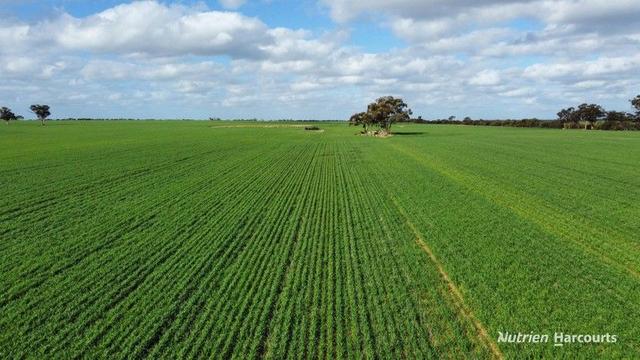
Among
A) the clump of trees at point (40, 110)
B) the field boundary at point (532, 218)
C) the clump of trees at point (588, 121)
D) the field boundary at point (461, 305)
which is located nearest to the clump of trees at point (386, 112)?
the clump of trees at point (588, 121)

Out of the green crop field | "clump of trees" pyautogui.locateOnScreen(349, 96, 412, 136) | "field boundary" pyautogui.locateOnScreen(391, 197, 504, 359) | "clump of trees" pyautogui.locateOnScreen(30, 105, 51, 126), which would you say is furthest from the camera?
"clump of trees" pyautogui.locateOnScreen(30, 105, 51, 126)

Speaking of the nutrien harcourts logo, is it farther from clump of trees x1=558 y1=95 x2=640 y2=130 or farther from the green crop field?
clump of trees x1=558 y1=95 x2=640 y2=130

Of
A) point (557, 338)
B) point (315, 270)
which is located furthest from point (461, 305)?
point (315, 270)

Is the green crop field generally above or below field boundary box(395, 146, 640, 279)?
below

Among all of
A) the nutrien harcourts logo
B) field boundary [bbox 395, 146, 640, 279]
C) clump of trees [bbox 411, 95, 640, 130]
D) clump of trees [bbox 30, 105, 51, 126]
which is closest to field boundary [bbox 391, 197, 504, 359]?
the nutrien harcourts logo

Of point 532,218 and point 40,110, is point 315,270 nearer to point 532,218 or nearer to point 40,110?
point 532,218

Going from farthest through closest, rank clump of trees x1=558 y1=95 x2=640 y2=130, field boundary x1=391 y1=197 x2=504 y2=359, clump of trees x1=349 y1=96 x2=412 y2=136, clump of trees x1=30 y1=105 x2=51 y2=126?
1. clump of trees x1=30 y1=105 x2=51 y2=126
2. clump of trees x1=558 y1=95 x2=640 y2=130
3. clump of trees x1=349 y1=96 x2=412 y2=136
4. field boundary x1=391 y1=197 x2=504 y2=359

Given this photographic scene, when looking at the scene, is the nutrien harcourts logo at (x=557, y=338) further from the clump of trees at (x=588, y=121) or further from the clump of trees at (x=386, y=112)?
the clump of trees at (x=588, y=121)

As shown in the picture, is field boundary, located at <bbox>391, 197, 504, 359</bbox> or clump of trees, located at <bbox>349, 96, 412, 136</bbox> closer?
field boundary, located at <bbox>391, 197, 504, 359</bbox>
